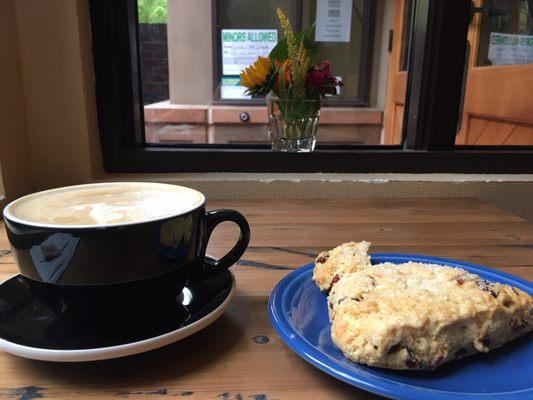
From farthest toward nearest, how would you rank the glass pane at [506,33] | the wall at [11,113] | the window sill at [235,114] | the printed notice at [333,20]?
1. the printed notice at [333,20]
2. the window sill at [235,114]
3. the glass pane at [506,33]
4. the wall at [11,113]

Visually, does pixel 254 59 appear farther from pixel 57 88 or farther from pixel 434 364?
pixel 434 364

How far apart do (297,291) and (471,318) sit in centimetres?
16

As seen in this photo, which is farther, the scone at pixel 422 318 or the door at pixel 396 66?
the door at pixel 396 66

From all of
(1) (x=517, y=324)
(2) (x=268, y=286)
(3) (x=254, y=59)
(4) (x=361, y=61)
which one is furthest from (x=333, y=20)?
(1) (x=517, y=324)

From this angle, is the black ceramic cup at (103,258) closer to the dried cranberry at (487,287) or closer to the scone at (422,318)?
the scone at (422,318)

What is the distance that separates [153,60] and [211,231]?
84cm

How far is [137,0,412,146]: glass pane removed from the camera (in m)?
1.58

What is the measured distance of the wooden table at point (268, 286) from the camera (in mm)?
343

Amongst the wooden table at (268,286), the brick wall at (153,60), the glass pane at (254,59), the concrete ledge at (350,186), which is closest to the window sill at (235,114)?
the glass pane at (254,59)

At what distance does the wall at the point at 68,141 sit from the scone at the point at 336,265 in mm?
509

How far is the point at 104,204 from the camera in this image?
424 millimetres

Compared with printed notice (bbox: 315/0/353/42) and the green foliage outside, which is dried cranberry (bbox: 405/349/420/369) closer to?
the green foliage outside

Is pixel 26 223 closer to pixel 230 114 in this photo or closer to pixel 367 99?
pixel 230 114

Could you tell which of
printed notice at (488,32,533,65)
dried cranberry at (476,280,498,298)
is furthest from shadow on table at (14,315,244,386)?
printed notice at (488,32,533,65)
